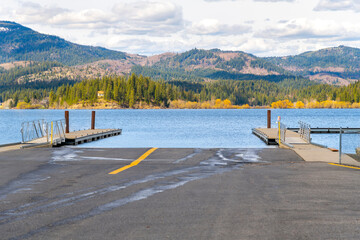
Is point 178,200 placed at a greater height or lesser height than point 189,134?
greater

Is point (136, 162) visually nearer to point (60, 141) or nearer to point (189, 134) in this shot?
point (60, 141)

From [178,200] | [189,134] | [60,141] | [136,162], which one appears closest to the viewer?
[178,200]

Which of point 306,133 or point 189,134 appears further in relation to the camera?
point 189,134

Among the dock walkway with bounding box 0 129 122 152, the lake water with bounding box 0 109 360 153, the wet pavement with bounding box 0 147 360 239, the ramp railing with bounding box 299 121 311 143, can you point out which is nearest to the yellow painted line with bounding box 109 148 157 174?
the wet pavement with bounding box 0 147 360 239

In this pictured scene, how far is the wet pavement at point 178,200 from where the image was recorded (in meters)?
8.00

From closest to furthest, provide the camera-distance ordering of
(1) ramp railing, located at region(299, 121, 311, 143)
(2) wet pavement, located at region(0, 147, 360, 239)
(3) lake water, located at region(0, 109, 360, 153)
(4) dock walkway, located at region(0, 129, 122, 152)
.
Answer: (2) wet pavement, located at region(0, 147, 360, 239) < (4) dock walkway, located at region(0, 129, 122, 152) < (1) ramp railing, located at region(299, 121, 311, 143) < (3) lake water, located at region(0, 109, 360, 153)

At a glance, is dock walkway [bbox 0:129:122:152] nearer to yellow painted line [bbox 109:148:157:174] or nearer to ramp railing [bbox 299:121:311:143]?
yellow painted line [bbox 109:148:157:174]

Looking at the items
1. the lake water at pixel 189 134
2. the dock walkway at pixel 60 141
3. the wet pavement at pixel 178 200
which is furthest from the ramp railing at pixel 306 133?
the dock walkway at pixel 60 141

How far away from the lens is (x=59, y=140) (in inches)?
1328

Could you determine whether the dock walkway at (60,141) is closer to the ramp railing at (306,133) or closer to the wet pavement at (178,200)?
the wet pavement at (178,200)

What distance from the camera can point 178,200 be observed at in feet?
35.6

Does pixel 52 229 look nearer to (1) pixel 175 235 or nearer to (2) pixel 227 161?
(1) pixel 175 235

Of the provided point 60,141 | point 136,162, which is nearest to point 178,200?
point 136,162

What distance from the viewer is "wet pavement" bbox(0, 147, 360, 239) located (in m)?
8.00
